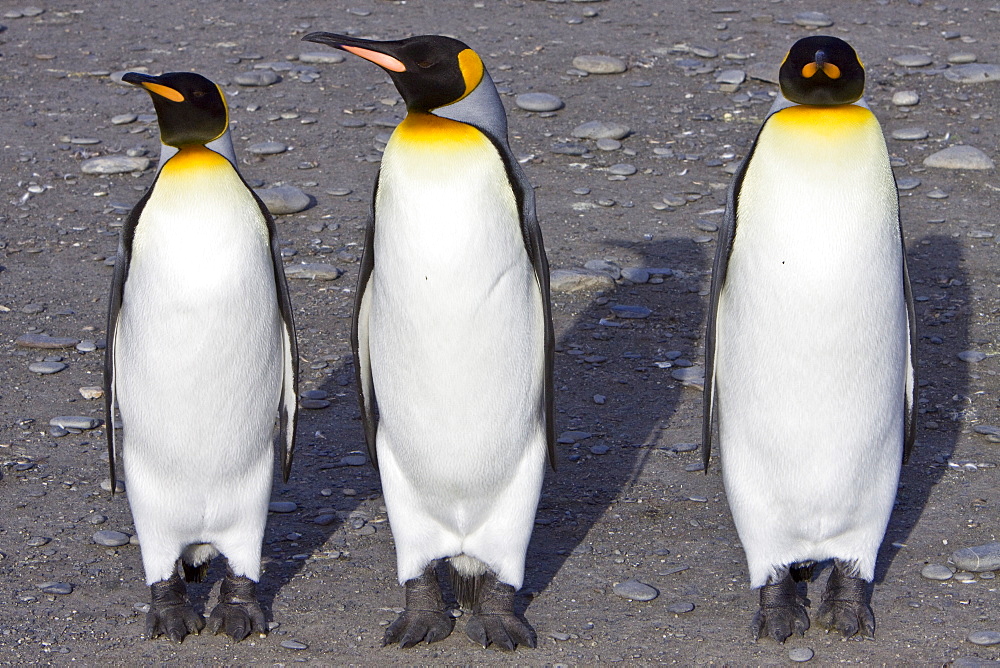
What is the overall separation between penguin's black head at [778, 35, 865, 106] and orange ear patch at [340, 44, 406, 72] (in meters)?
0.92

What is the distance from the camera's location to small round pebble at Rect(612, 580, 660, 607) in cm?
350

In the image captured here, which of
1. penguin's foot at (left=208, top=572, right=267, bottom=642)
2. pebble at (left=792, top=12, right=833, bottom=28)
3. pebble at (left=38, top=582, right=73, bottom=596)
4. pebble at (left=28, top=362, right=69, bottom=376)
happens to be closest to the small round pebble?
penguin's foot at (left=208, top=572, right=267, bottom=642)

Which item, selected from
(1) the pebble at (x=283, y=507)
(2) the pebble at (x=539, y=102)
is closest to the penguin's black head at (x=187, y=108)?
(1) the pebble at (x=283, y=507)

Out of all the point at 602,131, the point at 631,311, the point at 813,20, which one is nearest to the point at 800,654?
the point at 631,311

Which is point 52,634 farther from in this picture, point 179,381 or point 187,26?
point 187,26

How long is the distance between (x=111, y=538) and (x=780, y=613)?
184 cm

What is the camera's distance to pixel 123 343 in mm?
3359

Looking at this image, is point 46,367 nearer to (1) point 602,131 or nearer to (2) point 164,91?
(2) point 164,91

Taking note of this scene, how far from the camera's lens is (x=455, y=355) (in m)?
3.20

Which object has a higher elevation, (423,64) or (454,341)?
(423,64)

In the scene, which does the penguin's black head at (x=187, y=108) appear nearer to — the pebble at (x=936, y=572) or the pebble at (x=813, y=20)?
the pebble at (x=936, y=572)

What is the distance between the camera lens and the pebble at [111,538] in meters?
3.72

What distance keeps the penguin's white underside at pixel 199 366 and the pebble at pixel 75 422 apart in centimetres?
107

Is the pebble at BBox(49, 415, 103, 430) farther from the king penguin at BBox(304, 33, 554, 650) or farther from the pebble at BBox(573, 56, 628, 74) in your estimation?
the pebble at BBox(573, 56, 628, 74)
